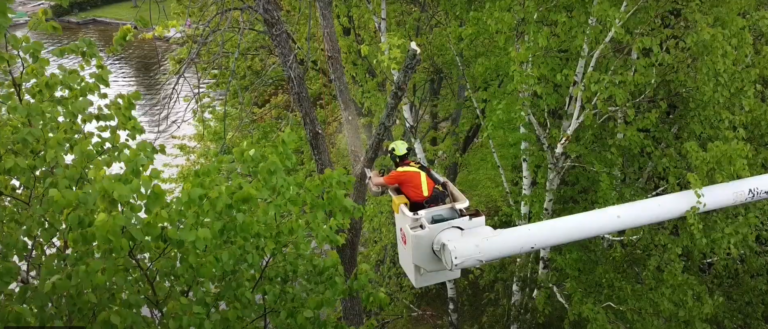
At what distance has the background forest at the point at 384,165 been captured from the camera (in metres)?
4.18

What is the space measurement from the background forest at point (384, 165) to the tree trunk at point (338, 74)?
26 millimetres

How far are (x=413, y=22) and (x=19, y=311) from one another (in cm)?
904

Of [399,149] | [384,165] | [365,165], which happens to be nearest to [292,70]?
[365,165]

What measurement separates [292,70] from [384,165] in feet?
16.3

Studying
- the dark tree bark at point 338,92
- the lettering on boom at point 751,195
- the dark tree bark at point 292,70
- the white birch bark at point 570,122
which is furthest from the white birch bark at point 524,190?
the dark tree bark at point 292,70

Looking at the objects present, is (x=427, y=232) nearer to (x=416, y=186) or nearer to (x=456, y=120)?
(x=416, y=186)

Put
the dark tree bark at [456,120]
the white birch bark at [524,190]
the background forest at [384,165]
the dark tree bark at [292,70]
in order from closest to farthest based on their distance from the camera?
the background forest at [384,165]
the dark tree bark at [292,70]
the white birch bark at [524,190]
the dark tree bark at [456,120]

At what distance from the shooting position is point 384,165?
11336 mm

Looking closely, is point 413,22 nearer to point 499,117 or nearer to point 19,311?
point 499,117

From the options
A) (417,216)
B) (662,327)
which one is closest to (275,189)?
(417,216)

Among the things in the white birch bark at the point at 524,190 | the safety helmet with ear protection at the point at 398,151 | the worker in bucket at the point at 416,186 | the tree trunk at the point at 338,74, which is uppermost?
the tree trunk at the point at 338,74

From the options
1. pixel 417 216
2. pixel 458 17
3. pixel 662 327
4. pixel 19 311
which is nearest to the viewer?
pixel 19 311

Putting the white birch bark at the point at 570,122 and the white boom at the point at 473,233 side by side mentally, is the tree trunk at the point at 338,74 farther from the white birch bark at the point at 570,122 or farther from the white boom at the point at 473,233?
the white birch bark at the point at 570,122

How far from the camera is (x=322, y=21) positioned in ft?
22.4
